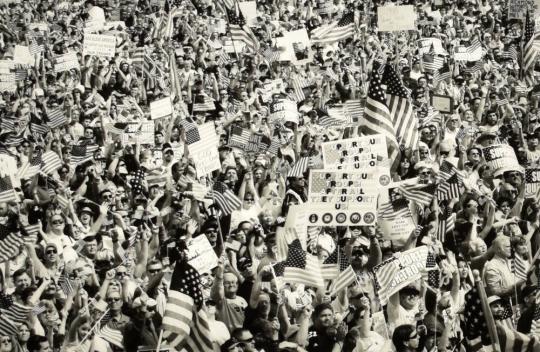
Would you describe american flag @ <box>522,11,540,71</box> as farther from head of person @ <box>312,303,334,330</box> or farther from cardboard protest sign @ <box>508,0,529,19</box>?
head of person @ <box>312,303,334,330</box>

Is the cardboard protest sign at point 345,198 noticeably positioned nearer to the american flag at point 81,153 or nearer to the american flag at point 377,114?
the american flag at point 377,114

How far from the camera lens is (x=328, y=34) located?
62.9 ft

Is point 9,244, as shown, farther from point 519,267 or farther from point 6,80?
point 6,80

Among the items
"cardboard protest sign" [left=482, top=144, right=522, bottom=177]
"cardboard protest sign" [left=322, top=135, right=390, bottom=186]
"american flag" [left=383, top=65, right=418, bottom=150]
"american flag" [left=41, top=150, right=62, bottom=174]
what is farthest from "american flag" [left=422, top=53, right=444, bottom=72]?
"cardboard protest sign" [left=322, top=135, right=390, bottom=186]

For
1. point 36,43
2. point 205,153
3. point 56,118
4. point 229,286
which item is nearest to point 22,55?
point 36,43

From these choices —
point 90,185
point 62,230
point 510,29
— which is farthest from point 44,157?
point 510,29

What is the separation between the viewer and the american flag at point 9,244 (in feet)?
37.1

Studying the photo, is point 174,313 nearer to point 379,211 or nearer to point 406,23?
point 379,211

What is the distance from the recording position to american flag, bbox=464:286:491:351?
8602 millimetres

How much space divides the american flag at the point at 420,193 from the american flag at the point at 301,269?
2060 millimetres

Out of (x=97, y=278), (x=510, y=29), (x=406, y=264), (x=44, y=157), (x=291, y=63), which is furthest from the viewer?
(x=510, y=29)

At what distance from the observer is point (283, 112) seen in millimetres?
16719

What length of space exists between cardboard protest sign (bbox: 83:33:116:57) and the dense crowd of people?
4 centimetres

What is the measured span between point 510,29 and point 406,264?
15.8 meters
